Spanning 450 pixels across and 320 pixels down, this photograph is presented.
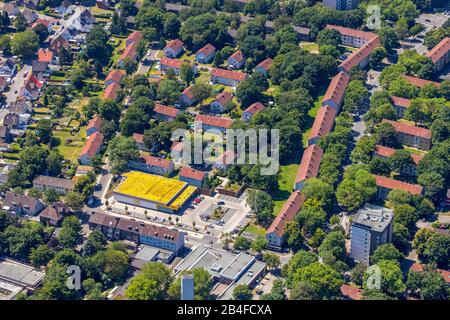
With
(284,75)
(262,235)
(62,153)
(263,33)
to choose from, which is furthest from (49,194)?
(263,33)

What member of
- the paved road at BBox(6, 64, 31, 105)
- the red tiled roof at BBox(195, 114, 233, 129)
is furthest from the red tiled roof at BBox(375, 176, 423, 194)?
the paved road at BBox(6, 64, 31, 105)

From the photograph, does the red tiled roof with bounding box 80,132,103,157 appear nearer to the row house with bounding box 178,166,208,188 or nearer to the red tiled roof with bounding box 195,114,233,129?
the row house with bounding box 178,166,208,188

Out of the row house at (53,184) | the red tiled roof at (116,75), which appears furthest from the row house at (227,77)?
the row house at (53,184)

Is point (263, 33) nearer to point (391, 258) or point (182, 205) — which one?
point (182, 205)

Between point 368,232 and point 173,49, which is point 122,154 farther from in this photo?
point 368,232

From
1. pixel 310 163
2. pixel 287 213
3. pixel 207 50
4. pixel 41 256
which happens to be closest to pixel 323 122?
pixel 310 163
